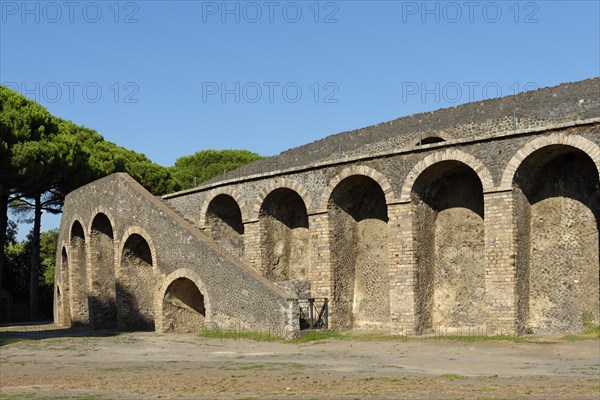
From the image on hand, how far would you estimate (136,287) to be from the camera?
2417cm

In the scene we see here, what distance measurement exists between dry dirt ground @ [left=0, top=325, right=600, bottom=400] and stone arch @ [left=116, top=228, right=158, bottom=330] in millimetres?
4668

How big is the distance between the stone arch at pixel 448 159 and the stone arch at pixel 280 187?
3.25m

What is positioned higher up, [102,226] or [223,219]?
[223,219]

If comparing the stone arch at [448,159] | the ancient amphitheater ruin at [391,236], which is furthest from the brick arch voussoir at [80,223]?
the stone arch at [448,159]

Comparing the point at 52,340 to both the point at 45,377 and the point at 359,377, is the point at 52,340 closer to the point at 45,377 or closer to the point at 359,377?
the point at 45,377

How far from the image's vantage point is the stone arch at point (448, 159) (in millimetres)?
17422

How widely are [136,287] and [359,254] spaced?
25.3 ft

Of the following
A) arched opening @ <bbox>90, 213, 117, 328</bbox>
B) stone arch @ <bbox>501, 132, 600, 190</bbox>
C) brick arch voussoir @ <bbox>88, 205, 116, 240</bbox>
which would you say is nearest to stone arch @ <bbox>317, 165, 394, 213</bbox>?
stone arch @ <bbox>501, 132, 600, 190</bbox>

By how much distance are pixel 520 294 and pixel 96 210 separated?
14704mm

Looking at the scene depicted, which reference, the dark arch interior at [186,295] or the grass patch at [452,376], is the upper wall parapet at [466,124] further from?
the grass patch at [452,376]

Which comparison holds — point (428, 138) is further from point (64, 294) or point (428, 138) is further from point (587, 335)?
point (64, 294)

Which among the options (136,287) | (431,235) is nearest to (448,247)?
(431,235)

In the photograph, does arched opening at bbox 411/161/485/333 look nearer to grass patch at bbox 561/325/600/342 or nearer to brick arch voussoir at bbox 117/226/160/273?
grass patch at bbox 561/325/600/342

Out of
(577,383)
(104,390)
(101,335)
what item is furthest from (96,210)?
(577,383)
